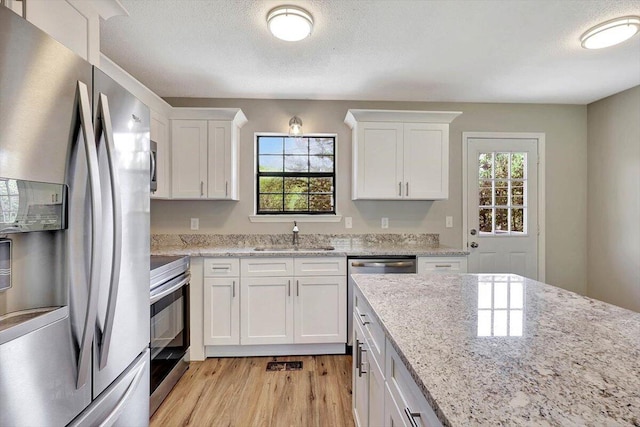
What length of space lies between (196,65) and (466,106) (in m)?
2.80

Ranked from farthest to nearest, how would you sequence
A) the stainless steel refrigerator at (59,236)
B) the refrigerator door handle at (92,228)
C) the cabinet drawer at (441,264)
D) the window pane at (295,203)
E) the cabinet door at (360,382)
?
1. the window pane at (295,203)
2. the cabinet drawer at (441,264)
3. the cabinet door at (360,382)
4. the refrigerator door handle at (92,228)
5. the stainless steel refrigerator at (59,236)

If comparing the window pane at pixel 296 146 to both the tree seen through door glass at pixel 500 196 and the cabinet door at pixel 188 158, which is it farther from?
the tree seen through door glass at pixel 500 196

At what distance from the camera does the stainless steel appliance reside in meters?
1.94

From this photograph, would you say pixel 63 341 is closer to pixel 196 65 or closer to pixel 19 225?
pixel 19 225

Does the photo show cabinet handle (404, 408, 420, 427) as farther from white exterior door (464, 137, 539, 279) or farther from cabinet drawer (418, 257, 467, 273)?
white exterior door (464, 137, 539, 279)

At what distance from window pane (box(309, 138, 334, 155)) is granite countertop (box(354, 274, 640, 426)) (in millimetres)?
2292

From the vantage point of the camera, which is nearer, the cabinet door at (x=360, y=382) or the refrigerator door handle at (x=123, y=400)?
the refrigerator door handle at (x=123, y=400)

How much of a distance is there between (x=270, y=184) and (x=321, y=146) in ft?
2.31

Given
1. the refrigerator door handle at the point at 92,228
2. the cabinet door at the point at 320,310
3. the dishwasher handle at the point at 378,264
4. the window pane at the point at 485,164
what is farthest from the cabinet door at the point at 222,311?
the window pane at the point at 485,164

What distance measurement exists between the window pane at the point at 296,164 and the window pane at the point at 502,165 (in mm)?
2123

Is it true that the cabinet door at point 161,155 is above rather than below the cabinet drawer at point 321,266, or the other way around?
above

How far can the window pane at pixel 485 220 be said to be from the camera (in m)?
3.45

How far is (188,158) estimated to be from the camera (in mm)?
2959

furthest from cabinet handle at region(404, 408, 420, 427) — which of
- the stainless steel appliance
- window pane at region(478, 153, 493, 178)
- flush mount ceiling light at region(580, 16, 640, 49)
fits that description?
window pane at region(478, 153, 493, 178)
